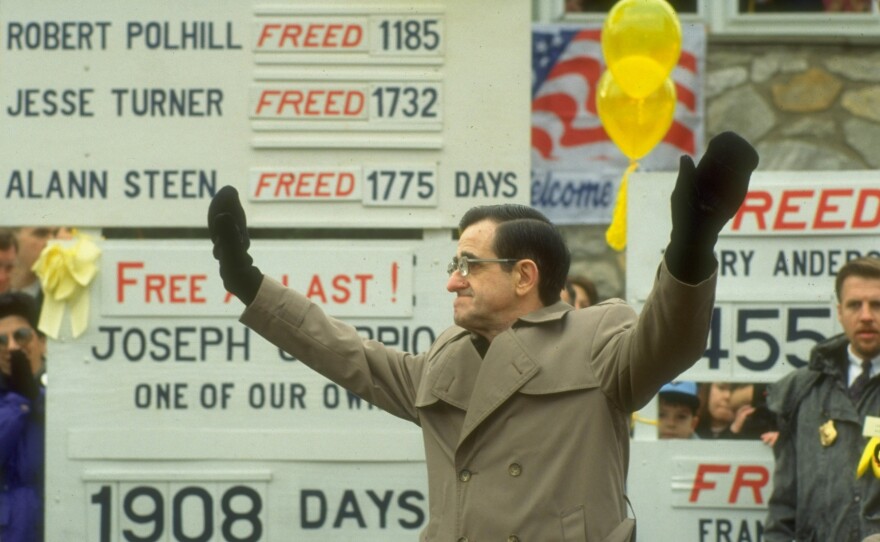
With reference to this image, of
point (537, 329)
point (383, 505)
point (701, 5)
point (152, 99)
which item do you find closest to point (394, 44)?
point (152, 99)

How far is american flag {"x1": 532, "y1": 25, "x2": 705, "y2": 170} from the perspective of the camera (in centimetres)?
987

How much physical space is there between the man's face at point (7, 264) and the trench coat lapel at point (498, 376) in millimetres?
3995

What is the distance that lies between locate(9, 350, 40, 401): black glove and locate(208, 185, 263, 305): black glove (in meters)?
2.57

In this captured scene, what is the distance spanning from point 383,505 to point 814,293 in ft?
6.14

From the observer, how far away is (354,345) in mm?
4191

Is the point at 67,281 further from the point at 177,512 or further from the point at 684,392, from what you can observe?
the point at 684,392

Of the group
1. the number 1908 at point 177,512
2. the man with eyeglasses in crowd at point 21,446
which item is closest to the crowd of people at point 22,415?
the man with eyeglasses in crowd at point 21,446

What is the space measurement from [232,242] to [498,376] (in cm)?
77

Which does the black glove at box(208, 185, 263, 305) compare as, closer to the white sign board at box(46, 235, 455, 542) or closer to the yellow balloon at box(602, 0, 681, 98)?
the white sign board at box(46, 235, 455, 542)

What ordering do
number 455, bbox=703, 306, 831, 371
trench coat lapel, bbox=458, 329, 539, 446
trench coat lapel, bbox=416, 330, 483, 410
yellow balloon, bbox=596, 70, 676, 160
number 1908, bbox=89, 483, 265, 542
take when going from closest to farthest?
1. trench coat lapel, bbox=458, 329, 539, 446
2. trench coat lapel, bbox=416, 330, 483, 410
3. number 1908, bbox=89, 483, 265, 542
4. number 455, bbox=703, 306, 831, 371
5. yellow balloon, bbox=596, 70, 676, 160

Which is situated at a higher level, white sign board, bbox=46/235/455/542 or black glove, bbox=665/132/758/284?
black glove, bbox=665/132/758/284

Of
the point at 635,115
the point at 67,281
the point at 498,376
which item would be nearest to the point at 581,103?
the point at 635,115

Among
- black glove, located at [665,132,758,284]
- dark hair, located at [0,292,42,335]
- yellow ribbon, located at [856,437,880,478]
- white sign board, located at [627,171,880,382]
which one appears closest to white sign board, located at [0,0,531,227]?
white sign board, located at [627,171,880,382]

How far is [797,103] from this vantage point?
9922 mm
